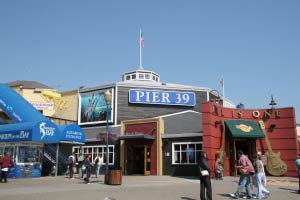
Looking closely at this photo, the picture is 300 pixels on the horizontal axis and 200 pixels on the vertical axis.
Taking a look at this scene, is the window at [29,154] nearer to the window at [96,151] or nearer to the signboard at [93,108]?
the window at [96,151]

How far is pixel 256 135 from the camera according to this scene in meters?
23.6

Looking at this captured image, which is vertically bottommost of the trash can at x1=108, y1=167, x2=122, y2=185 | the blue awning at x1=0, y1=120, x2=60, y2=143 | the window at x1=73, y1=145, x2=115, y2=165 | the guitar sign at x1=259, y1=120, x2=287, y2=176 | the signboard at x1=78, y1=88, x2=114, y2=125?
the trash can at x1=108, y1=167, x2=122, y2=185

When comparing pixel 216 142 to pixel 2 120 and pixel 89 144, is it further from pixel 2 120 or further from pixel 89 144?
pixel 2 120

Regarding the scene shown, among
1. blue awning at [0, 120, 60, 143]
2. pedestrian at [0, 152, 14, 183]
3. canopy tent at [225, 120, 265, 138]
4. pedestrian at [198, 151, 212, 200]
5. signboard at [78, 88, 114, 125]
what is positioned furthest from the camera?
signboard at [78, 88, 114, 125]

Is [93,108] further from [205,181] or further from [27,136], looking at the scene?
[205,181]

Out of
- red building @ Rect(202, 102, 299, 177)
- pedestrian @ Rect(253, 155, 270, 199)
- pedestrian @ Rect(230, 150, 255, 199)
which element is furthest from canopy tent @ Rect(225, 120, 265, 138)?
pedestrian @ Rect(230, 150, 255, 199)

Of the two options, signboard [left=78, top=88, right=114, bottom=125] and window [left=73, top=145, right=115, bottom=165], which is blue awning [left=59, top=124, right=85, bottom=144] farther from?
signboard [left=78, top=88, right=114, bottom=125]

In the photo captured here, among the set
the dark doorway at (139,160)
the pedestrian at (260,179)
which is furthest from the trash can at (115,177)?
the dark doorway at (139,160)

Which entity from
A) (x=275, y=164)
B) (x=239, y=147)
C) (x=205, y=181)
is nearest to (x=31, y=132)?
(x=205, y=181)

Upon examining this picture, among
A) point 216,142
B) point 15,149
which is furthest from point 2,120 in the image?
point 216,142

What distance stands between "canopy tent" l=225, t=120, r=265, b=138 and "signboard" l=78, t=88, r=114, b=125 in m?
11.8

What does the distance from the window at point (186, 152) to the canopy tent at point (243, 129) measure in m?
2.39

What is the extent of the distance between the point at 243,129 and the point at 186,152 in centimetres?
425

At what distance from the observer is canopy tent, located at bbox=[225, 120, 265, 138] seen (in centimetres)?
2312
